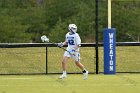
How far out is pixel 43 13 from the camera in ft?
131

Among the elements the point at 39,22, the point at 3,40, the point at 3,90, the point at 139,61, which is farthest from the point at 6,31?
the point at 3,90

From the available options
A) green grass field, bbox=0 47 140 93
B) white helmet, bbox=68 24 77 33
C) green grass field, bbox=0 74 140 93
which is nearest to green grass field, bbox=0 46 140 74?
green grass field, bbox=0 47 140 93

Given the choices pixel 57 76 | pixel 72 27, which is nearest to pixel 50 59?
pixel 57 76

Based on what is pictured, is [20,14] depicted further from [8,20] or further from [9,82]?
[9,82]

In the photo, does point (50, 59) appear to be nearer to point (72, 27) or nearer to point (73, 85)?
point (72, 27)

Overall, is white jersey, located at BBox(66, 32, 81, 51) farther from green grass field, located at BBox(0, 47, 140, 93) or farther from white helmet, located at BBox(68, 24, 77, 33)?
green grass field, located at BBox(0, 47, 140, 93)

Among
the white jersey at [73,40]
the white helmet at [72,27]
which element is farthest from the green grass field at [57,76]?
the white helmet at [72,27]

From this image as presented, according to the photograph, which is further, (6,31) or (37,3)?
(37,3)

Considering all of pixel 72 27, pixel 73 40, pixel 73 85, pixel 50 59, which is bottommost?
pixel 73 85

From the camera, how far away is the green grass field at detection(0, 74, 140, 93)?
557 inches

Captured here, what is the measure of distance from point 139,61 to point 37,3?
812 inches

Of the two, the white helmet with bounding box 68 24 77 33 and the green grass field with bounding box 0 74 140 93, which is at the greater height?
the white helmet with bounding box 68 24 77 33

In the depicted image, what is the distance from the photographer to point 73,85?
50.5ft

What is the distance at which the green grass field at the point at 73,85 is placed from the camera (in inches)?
557
